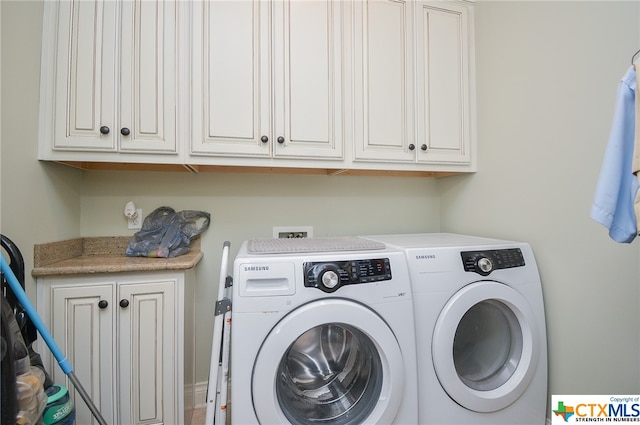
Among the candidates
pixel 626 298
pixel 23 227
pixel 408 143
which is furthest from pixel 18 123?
pixel 626 298

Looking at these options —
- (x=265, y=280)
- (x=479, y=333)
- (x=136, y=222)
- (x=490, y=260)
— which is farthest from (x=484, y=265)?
(x=136, y=222)

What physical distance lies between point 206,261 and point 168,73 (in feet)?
3.23

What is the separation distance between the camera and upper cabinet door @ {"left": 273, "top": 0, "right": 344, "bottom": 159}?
1.28 m

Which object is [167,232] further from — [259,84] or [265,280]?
[259,84]

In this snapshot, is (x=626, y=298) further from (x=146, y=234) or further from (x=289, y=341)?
(x=146, y=234)

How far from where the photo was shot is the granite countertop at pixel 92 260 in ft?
3.38

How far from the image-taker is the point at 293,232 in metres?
1.65

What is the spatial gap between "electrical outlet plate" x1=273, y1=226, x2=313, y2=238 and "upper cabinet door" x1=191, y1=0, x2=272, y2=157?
0.53 metres

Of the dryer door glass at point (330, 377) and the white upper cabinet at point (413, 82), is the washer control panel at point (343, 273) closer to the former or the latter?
the dryer door glass at point (330, 377)

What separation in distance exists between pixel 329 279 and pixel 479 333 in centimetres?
85

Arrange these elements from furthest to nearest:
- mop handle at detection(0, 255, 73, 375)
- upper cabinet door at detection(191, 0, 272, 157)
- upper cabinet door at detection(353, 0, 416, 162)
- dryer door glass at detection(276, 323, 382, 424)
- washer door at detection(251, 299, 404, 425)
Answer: upper cabinet door at detection(353, 0, 416, 162) → upper cabinet door at detection(191, 0, 272, 157) → dryer door glass at detection(276, 323, 382, 424) → washer door at detection(251, 299, 404, 425) → mop handle at detection(0, 255, 73, 375)

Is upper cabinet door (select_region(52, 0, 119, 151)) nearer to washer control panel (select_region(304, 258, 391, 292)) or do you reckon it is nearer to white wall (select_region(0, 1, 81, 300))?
white wall (select_region(0, 1, 81, 300))

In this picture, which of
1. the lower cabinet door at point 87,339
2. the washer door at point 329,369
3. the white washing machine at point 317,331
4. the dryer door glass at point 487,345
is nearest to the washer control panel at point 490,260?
the dryer door glass at point 487,345

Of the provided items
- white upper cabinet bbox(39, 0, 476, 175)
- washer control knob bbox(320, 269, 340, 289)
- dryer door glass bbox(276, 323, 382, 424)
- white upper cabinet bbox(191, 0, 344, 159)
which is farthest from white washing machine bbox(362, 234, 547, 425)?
white upper cabinet bbox(191, 0, 344, 159)
